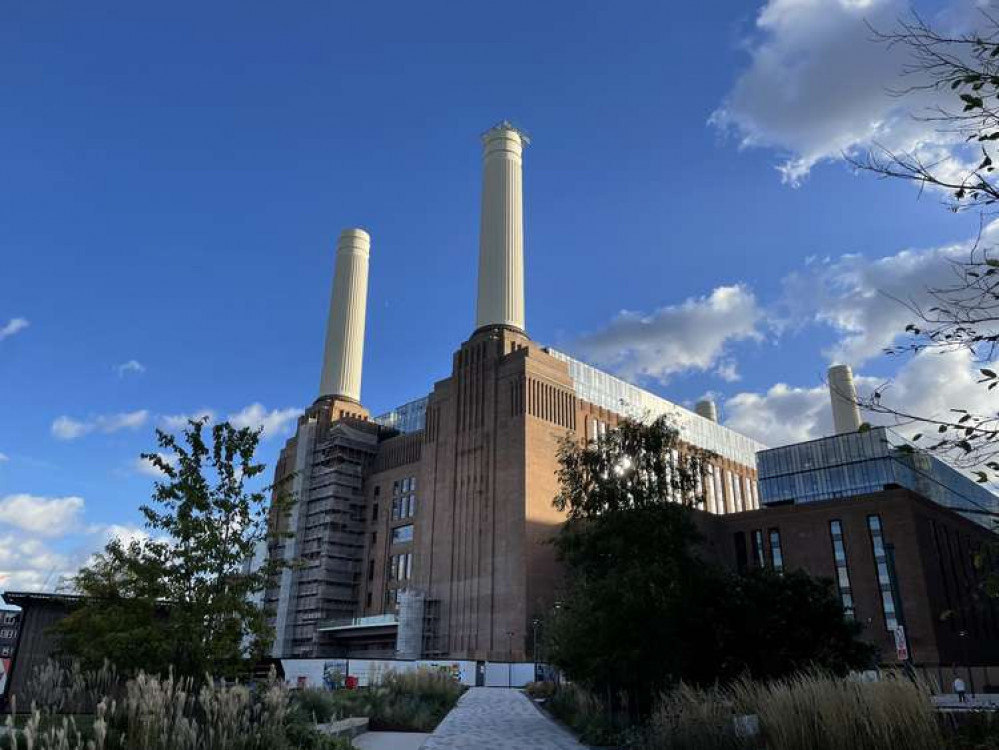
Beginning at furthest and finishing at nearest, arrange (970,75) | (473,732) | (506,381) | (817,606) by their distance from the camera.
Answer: (506,381), (817,606), (473,732), (970,75)

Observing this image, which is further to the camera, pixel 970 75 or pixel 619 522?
pixel 619 522

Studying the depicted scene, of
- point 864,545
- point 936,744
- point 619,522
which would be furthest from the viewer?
point 864,545

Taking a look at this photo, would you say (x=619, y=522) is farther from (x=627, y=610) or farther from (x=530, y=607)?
(x=530, y=607)

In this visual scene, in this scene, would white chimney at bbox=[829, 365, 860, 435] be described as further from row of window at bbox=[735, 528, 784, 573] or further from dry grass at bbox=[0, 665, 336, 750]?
dry grass at bbox=[0, 665, 336, 750]

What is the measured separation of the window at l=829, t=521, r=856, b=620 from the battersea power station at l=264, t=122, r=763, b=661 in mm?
18429

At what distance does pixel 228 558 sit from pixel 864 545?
199 ft

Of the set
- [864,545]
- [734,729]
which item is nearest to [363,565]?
[864,545]

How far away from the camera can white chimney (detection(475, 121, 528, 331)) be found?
87.4m

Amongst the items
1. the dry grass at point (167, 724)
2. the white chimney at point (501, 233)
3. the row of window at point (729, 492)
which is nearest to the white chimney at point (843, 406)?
the row of window at point (729, 492)

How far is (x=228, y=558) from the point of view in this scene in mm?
16609

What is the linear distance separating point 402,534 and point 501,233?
3834 centimetres

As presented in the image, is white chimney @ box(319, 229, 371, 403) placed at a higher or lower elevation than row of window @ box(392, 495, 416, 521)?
higher

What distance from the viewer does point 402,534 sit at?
88688 mm

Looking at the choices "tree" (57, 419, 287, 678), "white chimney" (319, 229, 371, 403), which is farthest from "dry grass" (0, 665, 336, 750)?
"white chimney" (319, 229, 371, 403)
